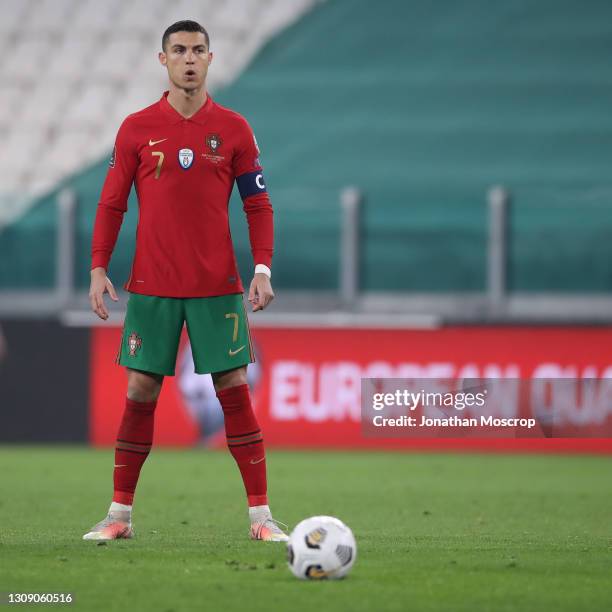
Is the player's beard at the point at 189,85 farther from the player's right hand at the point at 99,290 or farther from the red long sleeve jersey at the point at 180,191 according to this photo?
the player's right hand at the point at 99,290

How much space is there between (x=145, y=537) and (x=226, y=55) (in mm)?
14555

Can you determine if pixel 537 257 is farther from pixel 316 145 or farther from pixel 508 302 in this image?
pixel 316 145

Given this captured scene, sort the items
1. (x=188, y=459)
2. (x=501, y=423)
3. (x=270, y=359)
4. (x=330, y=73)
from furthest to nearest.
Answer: (x=330, y=73)
(x=270, y=359)
(x=188, y=459)
(x=501, y=423)

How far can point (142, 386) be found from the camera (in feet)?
19.0

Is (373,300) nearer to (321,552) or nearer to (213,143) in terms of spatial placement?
(213,143)

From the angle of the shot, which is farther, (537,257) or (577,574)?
(537,257)

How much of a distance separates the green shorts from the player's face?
0.82 metres

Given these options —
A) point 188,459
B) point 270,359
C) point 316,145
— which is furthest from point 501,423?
point 316,145

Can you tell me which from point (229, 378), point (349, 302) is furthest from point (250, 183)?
point (349, 302)

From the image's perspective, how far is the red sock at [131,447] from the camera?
578 cm

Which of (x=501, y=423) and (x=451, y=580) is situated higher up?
(x=501, y=423)

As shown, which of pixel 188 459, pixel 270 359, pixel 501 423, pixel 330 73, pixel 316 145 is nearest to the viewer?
pixel 501 423

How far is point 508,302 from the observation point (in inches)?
515

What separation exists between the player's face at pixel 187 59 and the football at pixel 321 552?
1.90 m
